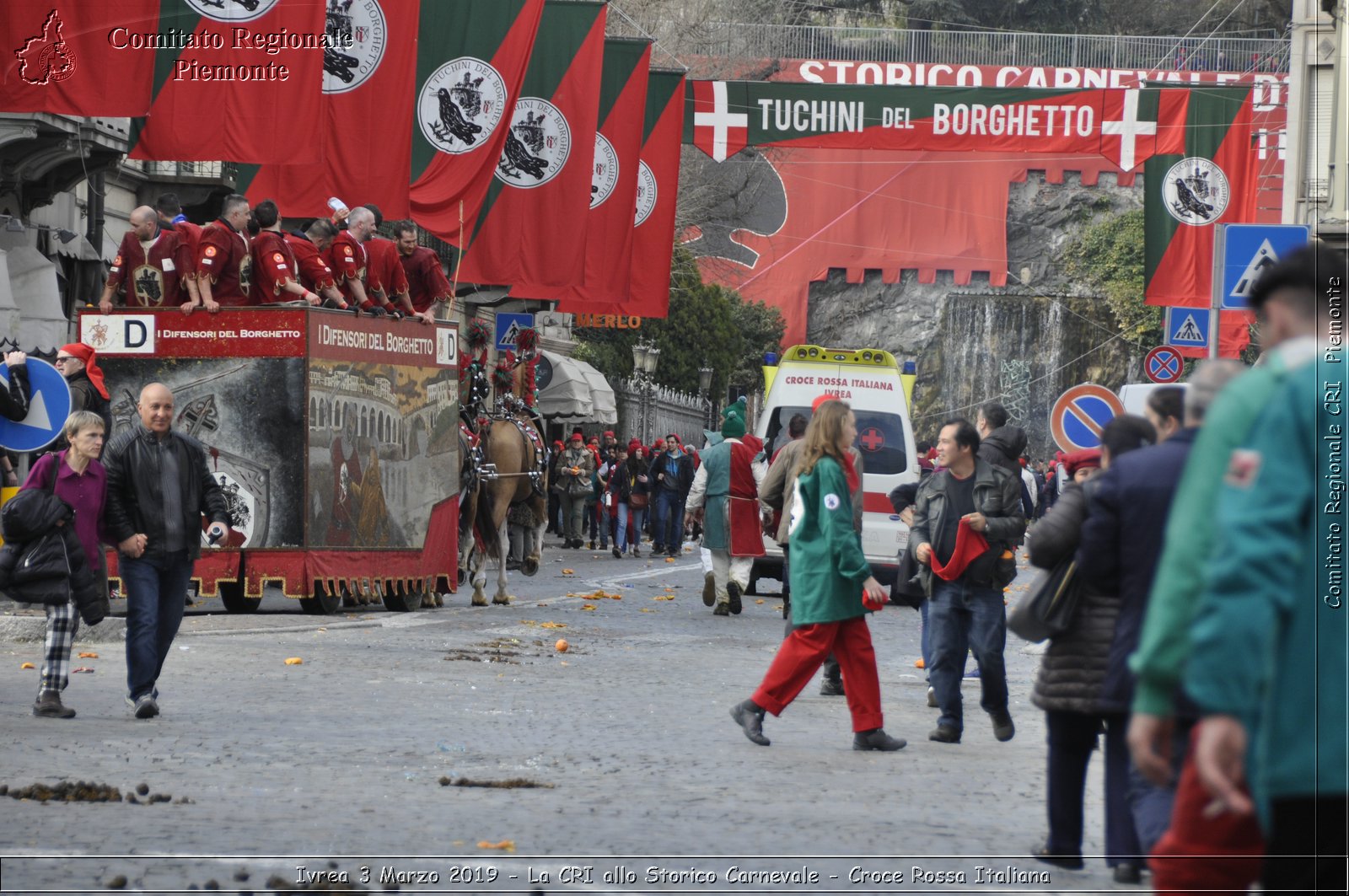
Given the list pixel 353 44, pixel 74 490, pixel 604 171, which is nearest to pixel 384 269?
pixel 353 44

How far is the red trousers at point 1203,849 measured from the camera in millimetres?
3789

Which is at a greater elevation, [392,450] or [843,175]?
[843,175]

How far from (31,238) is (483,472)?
256 inches

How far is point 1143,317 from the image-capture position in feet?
241

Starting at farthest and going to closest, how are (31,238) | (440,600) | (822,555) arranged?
(31,238), (440,600), (822,555)

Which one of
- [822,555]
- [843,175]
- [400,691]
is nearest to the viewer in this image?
[822,555]

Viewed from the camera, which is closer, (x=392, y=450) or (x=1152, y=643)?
(x=1152, y=643)

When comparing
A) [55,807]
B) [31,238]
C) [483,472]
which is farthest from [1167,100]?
[55,807]

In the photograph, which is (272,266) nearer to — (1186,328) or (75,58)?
(75,58)

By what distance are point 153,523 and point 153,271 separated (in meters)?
6.13

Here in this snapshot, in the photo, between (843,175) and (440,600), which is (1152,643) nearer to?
(440,600)

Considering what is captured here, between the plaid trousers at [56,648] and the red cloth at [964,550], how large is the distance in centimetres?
455

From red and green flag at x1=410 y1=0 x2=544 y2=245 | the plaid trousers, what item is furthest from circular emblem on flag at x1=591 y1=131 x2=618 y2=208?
the plaid trousers

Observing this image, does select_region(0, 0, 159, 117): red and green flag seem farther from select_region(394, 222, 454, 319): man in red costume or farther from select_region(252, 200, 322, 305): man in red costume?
select_region(394, 222, 454, 319): man in red costume
